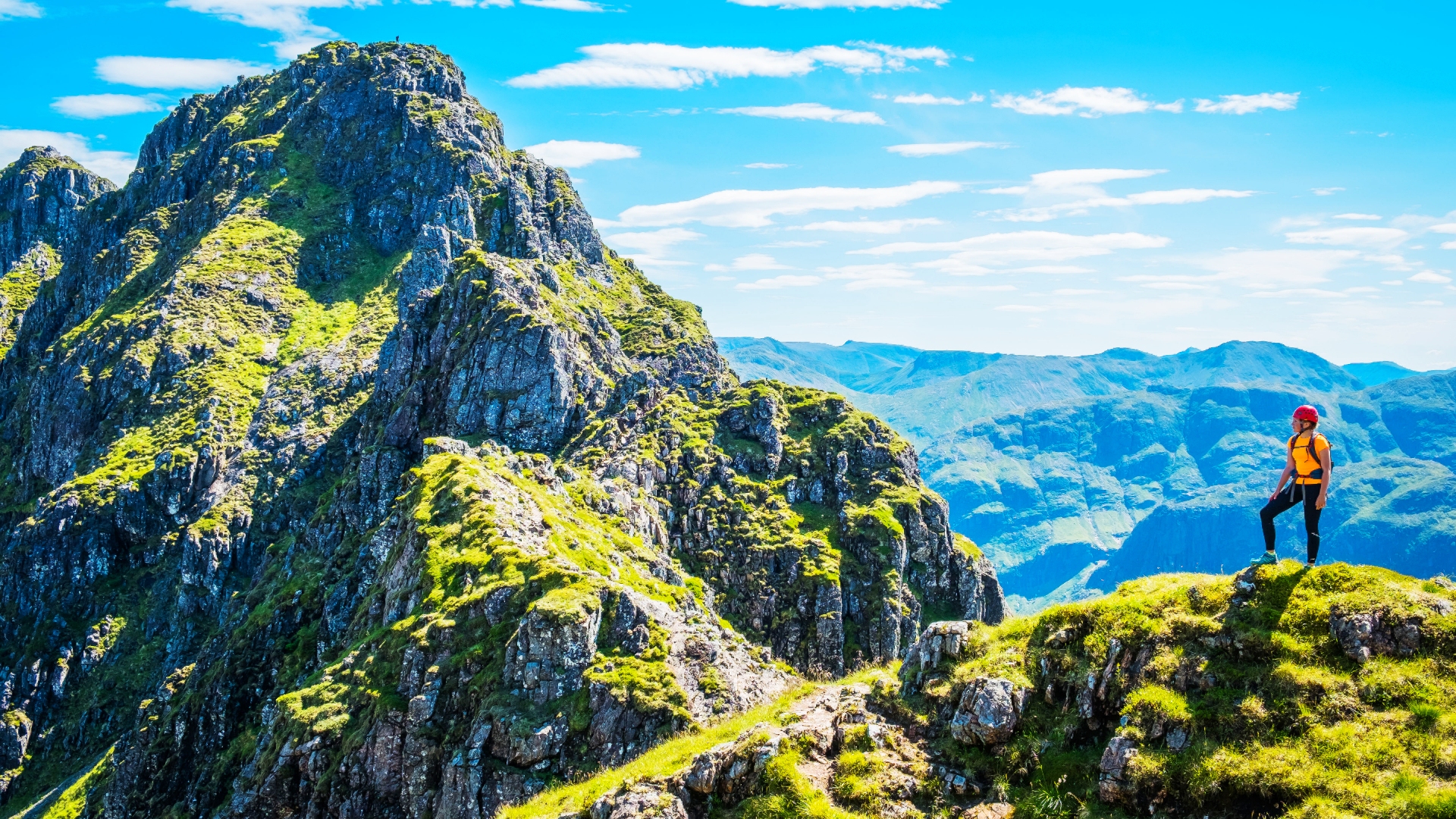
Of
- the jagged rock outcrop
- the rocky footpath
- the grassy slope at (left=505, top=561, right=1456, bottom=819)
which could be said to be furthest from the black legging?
the jagged rock outcrop

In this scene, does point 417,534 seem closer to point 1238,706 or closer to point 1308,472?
point 1238,706

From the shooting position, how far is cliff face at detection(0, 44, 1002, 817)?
5475 cm

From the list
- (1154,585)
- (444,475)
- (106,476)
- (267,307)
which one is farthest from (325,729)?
(267,307)

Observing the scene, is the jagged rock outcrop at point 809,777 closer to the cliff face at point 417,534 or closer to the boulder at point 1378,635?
the boulder at point 1378,635

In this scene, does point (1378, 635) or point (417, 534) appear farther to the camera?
point (417, 534)

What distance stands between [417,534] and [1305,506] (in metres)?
69.4

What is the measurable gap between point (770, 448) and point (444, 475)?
67.5 metres

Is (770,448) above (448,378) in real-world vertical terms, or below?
below

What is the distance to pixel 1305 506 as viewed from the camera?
23.5 metres

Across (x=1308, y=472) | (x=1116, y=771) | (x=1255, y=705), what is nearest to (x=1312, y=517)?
(x=1308, y=472)

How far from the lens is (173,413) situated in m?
164

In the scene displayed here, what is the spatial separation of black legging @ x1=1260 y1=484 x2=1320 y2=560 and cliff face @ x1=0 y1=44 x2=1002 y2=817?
32836 mm

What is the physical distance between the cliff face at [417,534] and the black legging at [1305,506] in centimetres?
3284

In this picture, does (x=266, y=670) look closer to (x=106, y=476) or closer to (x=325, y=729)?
(x=325, y=729)
